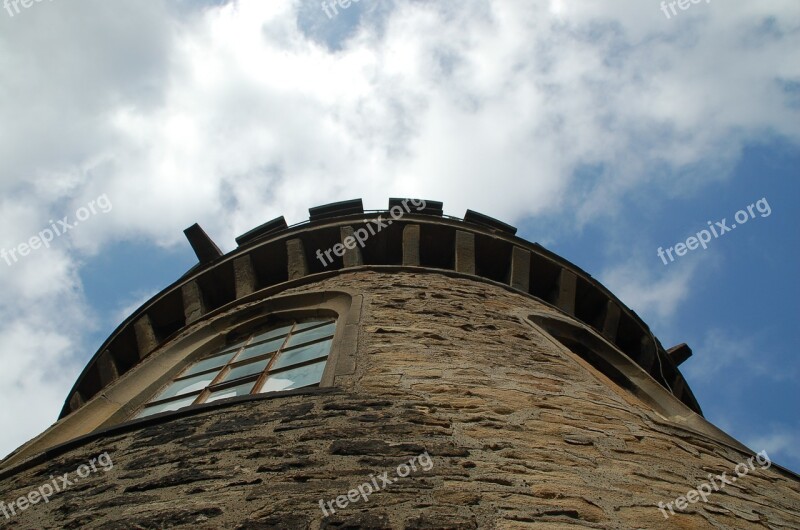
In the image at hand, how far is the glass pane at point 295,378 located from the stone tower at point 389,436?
24 mm

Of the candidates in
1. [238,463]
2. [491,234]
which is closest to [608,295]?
[491,234]

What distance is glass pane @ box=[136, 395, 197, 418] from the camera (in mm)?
5770

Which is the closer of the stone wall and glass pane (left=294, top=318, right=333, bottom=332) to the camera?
the stone wall

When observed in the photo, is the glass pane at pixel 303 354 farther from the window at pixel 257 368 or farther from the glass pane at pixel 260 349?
the glass pane at pixel 260 349

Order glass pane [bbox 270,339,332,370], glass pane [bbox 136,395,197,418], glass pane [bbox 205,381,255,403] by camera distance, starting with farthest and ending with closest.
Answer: glass pane [bbox 270,339,332,370] → glass pane [bbox 136,395,197,418] → glass pane [bbox 205,381,255,403]

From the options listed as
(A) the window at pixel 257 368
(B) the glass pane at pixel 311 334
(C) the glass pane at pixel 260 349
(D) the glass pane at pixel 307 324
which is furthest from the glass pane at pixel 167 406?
(D) the glass pane at pixel 307 324

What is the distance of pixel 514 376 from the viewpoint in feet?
15.9

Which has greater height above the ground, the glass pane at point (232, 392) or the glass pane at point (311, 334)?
the glass pane at point (311, 334)

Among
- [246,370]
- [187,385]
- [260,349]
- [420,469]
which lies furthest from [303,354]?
[420,469]

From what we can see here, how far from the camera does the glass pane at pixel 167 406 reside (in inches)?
227

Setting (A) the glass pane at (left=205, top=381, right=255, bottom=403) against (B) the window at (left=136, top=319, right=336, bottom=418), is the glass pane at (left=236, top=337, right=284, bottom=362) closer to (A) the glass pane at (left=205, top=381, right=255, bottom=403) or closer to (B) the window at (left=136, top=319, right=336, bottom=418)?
(B) the window at (left=136, top=319, right=336, bottom=418)

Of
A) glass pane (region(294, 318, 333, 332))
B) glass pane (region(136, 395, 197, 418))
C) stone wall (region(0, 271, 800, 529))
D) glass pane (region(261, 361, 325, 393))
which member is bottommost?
stone wall (region(0, 271, 800, 529))

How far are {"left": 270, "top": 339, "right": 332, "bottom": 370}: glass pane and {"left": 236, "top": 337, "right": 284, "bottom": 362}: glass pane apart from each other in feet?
A: 1.19

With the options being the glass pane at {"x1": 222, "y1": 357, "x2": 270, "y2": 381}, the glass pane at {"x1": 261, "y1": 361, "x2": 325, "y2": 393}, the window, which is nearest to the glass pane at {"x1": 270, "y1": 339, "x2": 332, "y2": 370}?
the window
